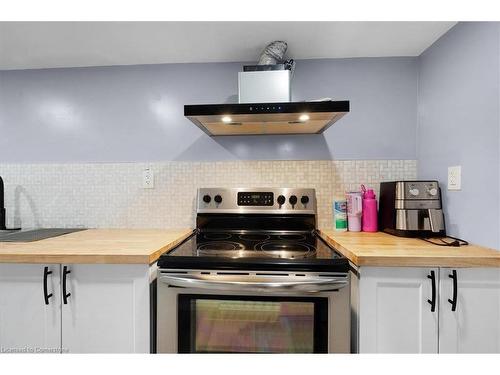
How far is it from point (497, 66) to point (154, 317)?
1826 mm

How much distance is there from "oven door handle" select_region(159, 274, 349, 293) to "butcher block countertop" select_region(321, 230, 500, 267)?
5.4 inches

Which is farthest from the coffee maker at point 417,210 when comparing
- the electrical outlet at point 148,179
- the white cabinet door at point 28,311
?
the white cabinet door at point 28,311

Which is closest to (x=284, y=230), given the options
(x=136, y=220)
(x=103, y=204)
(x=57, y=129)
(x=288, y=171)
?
(x=288, y=171)

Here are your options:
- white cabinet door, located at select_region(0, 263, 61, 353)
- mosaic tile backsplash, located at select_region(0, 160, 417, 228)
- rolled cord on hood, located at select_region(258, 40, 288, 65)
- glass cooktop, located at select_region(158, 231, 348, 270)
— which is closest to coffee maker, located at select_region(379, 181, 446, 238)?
mosaic tile backsplash, located at select_region(0, 160, 417, 228)

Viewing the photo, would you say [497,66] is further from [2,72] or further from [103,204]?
[2,72]

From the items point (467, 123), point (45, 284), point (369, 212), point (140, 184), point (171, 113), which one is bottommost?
point (45, 284)

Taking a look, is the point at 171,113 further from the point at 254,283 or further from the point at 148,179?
the point at 254,283

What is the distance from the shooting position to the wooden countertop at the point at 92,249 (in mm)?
1148

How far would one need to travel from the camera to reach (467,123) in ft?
4.34

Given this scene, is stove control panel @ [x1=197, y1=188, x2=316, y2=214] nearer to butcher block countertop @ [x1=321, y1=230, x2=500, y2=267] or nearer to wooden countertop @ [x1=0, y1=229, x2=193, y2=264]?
wooden countertop @ [x1=0, y1=229, x2=193, y2=264]

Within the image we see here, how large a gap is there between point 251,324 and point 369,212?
98 cm

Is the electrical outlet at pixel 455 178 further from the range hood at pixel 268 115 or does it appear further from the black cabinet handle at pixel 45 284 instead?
the black cabinet handle at pixel 45 284

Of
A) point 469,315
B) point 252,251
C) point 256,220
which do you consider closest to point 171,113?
point 256,220

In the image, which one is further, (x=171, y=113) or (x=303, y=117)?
(x=171, y=113)
